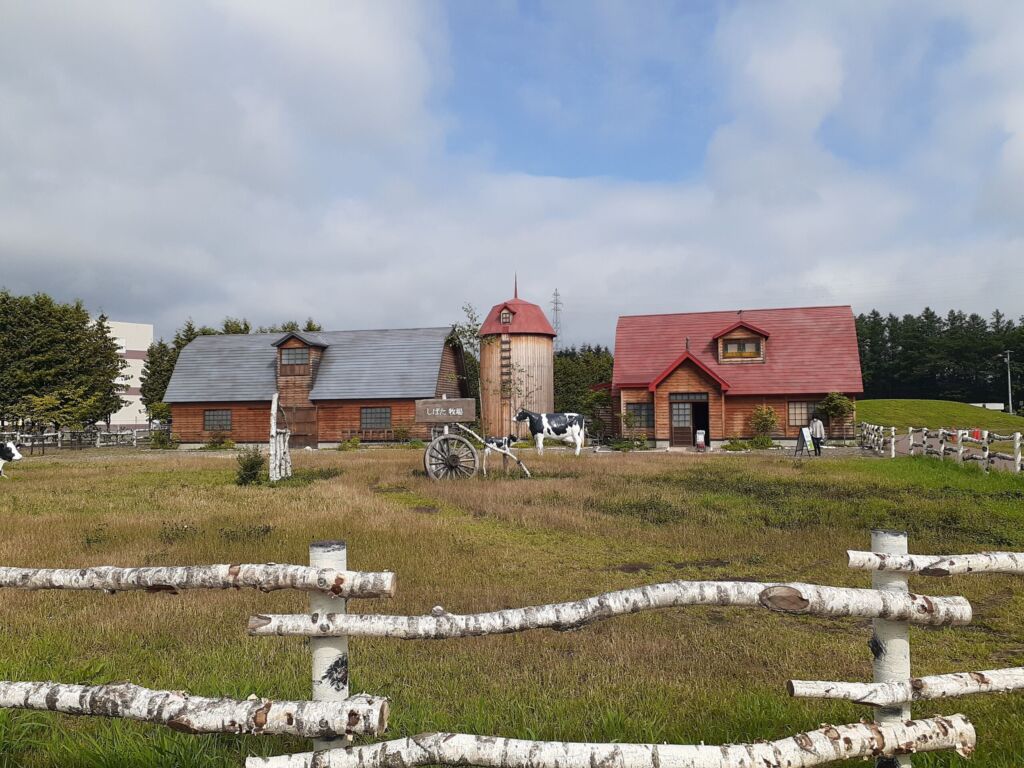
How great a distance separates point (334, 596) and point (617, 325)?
36124 millimetres

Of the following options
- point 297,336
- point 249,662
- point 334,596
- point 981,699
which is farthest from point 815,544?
point 297,336

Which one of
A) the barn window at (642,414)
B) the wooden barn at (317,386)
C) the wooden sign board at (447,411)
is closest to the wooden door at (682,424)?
the barn window at (642,414)

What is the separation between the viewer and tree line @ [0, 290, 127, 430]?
39.5 metres

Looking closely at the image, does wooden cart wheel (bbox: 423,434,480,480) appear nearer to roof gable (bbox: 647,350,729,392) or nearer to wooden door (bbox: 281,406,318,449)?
roof gable (bbox: 647,350,729,392)

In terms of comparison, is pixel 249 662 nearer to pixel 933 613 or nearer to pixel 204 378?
pixel 933 613

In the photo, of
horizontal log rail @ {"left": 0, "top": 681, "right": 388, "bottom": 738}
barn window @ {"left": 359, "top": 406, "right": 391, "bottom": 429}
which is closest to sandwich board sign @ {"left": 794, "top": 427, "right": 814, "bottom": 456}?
barn window @ {"left": 359, "top": 406, "right": 391, "bottom": 429}

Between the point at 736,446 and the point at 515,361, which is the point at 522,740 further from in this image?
the point at 515,361

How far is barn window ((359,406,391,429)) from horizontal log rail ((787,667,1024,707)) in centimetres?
3452

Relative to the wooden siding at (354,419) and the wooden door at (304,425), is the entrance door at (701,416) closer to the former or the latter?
the wooden siding at (354,419)

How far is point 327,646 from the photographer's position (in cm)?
289

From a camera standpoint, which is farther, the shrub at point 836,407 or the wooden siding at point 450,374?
the wooden siding at point 450,374

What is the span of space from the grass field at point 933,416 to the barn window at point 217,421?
43.8 meters

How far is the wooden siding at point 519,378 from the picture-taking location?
3834 cm

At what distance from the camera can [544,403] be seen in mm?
39688
